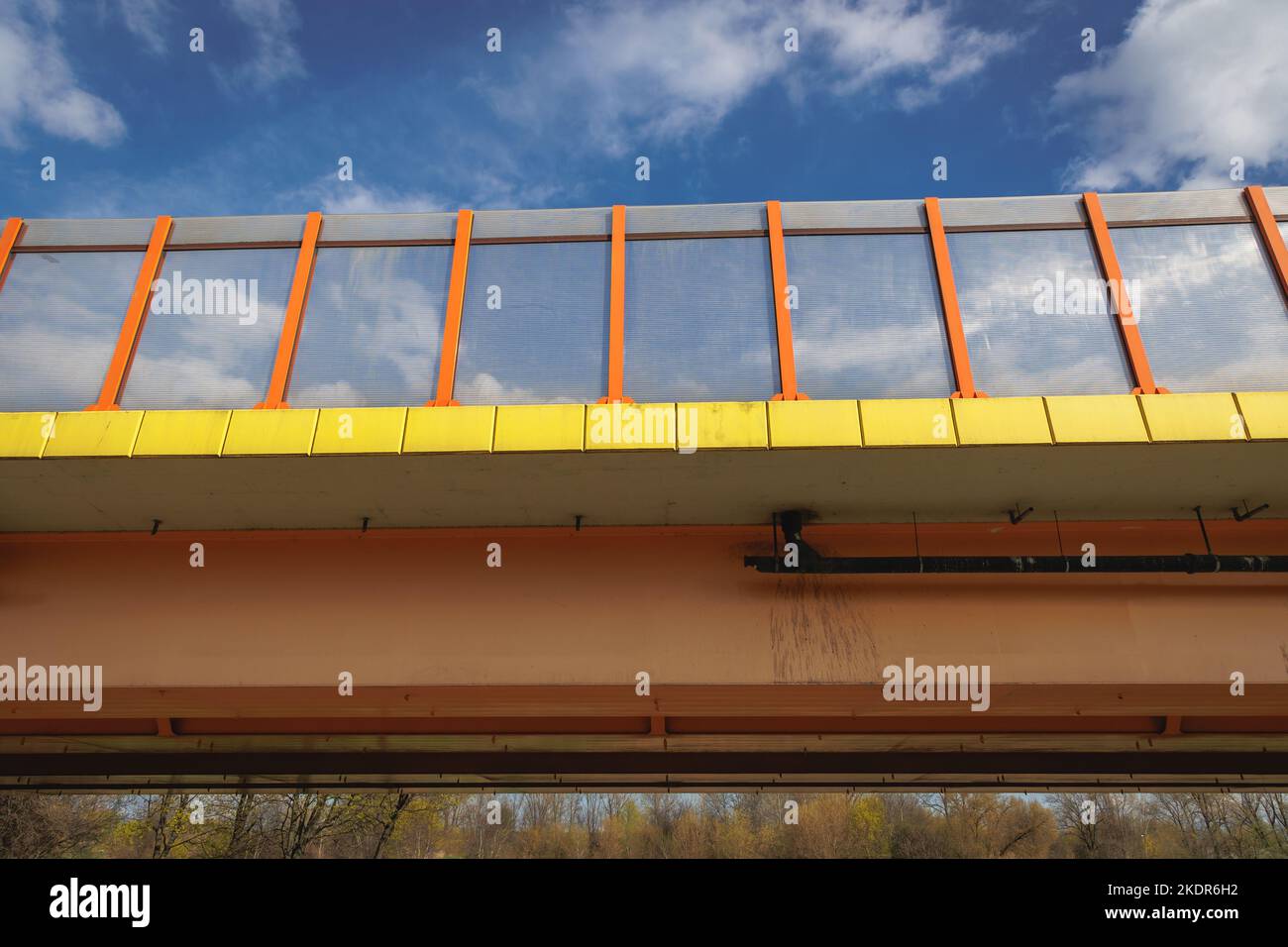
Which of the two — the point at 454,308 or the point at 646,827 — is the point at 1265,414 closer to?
the point at 454,308

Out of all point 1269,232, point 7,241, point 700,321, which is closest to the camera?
point 700,321

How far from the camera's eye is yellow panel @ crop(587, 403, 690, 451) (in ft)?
14.3

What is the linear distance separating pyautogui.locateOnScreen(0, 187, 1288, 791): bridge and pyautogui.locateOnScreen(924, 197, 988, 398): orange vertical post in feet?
0.08

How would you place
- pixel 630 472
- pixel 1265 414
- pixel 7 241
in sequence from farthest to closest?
pixel 7 241 → pixel 630 472 → pixel 1265 414

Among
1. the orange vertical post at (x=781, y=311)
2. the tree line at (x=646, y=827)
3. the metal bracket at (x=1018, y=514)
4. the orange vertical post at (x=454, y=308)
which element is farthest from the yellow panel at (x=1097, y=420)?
the tree line at (x=646, y=827)

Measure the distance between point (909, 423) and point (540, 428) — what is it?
7.87ft

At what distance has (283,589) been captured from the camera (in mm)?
5418

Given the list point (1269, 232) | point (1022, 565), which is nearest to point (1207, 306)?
point (1269, 232)

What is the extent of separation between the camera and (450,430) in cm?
443

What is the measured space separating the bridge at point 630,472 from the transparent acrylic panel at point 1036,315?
0.08 ft

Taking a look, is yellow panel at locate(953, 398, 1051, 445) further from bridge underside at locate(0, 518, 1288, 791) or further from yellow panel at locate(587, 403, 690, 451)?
yellow panel at locate(587, 403, 690, 451)

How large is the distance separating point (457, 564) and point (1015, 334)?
4664mm
